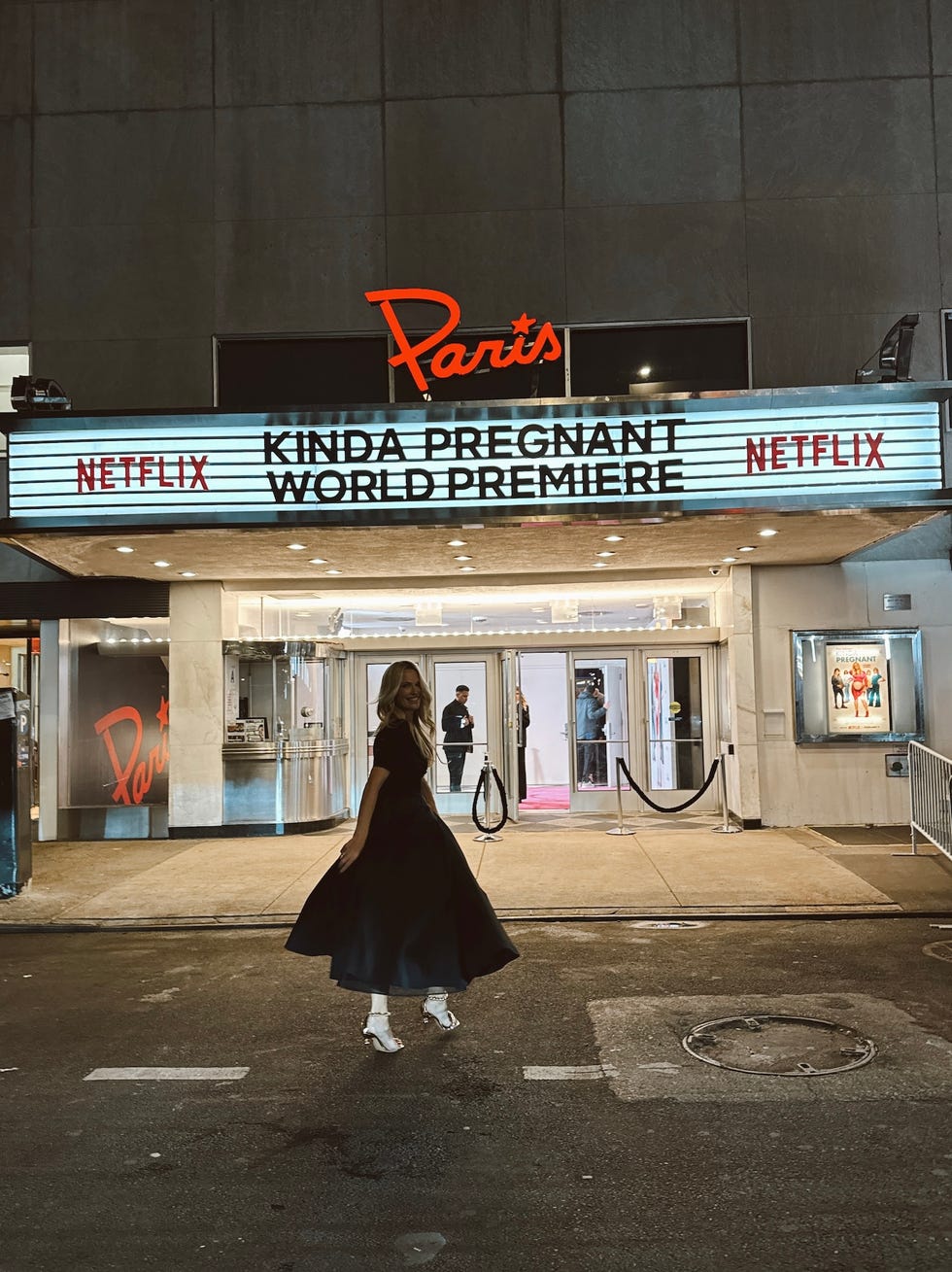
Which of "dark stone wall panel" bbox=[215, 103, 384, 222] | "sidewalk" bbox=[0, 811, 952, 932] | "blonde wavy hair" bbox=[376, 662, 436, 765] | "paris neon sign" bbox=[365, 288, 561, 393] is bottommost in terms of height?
"sidewalk" bbox=[0, 811, 952, 932]

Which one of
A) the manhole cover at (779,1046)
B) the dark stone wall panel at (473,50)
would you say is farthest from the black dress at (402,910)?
the dark stone wall panel at (473,50)

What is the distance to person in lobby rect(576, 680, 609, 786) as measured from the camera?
17609 millimetres

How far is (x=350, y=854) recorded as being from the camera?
613cm

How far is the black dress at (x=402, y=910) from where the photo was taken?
19.5ft

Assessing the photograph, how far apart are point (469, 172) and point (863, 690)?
894 cm

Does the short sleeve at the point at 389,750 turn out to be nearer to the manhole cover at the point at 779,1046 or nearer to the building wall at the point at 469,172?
the manhole cover at the point at 779,1046

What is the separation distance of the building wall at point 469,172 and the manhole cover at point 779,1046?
10.5m

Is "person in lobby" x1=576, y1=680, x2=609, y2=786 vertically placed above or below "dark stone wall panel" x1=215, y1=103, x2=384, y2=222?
below

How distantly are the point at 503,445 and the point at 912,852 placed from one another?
6.44 meters

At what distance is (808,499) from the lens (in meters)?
11.2

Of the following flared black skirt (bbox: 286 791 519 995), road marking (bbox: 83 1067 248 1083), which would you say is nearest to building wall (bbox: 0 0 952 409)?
flared black skirt (bbox: 286 791 519 995)

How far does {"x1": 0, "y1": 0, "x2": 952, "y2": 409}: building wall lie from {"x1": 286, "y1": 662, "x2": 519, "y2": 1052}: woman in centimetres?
1022

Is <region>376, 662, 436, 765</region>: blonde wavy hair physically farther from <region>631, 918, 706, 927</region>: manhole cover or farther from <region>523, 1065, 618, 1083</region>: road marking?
<region>631, 918, 706, 927</region>: manhole cover

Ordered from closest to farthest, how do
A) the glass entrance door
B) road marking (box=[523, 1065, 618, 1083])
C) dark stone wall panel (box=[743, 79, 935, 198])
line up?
road marking (box=[523, 1065, 618, 1083])
dark stone wall panel (box=[743, 79, 935, 198])
the glass entrance door
